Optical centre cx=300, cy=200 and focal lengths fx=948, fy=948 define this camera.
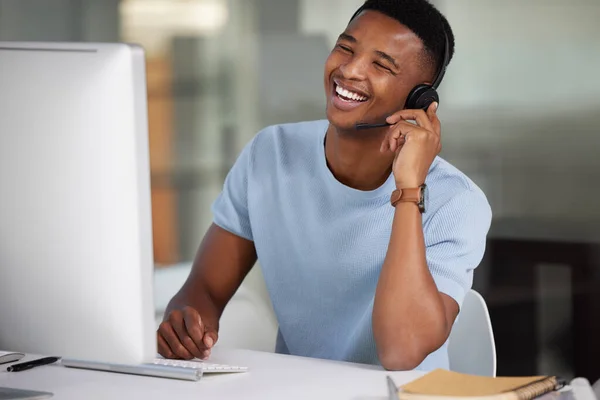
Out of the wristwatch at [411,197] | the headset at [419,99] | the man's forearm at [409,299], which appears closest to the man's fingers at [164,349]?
the man's forearm at [409,299]

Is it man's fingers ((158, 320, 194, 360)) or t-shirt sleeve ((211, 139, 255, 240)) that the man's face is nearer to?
t-shirt sleeve ((211, 139, 255, 240))

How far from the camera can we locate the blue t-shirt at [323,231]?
1.78 meters

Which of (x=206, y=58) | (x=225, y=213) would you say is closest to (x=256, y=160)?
(x=225, y=213)

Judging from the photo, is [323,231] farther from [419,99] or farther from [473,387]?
[473,387]

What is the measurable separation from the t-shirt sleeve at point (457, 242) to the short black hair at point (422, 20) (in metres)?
0.33

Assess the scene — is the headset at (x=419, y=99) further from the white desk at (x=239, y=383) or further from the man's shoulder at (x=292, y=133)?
the white desk at (x=239, y=383)

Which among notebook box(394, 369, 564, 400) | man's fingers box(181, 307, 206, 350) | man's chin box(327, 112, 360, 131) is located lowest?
man's fingers box(181, 307, 206, 350)

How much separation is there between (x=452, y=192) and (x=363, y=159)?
0.71ft

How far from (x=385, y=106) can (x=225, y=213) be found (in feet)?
1.35

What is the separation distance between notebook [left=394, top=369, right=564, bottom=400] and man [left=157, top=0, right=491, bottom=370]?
1.15 ft

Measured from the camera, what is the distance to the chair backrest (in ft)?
6.21

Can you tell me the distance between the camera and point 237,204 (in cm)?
203

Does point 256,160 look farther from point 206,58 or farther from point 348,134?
point 206,58

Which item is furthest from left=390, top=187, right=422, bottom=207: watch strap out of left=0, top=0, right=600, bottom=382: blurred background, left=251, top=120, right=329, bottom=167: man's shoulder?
left=0, top=0, right=600, bottom=382: blurred background
